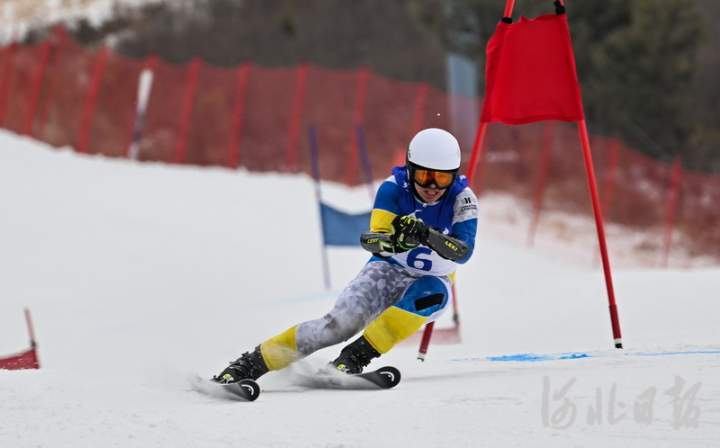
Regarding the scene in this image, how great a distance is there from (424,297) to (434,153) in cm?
87

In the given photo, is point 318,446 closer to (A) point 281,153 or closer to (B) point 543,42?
(B) point 543,42

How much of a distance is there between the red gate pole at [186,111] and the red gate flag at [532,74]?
→ 17.5 m

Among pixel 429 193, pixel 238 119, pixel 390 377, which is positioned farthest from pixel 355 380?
pixel 238 119

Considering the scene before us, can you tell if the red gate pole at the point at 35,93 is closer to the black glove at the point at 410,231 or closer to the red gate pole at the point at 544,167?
the red gate pole at the point at 544,167

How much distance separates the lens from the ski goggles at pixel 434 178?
21.7 ft

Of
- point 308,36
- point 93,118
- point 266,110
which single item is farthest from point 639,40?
point 308,36

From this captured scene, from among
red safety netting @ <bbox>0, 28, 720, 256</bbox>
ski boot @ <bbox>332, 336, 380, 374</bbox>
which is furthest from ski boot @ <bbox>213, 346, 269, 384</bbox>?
red safety netting @ <bbox>0, 28, 720, 256</bbox>

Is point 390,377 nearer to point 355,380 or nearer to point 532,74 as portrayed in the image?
point 355,380

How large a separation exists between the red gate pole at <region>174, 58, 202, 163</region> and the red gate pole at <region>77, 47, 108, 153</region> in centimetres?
198

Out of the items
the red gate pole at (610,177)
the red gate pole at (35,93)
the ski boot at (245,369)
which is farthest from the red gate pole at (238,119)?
the ski boot at (245,369)

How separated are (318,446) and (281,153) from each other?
20785 millimetres

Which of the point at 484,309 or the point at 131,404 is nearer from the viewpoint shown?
the point at 131,404

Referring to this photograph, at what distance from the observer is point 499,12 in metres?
33.6

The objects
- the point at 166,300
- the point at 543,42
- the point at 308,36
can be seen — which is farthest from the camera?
the point at 308,36
